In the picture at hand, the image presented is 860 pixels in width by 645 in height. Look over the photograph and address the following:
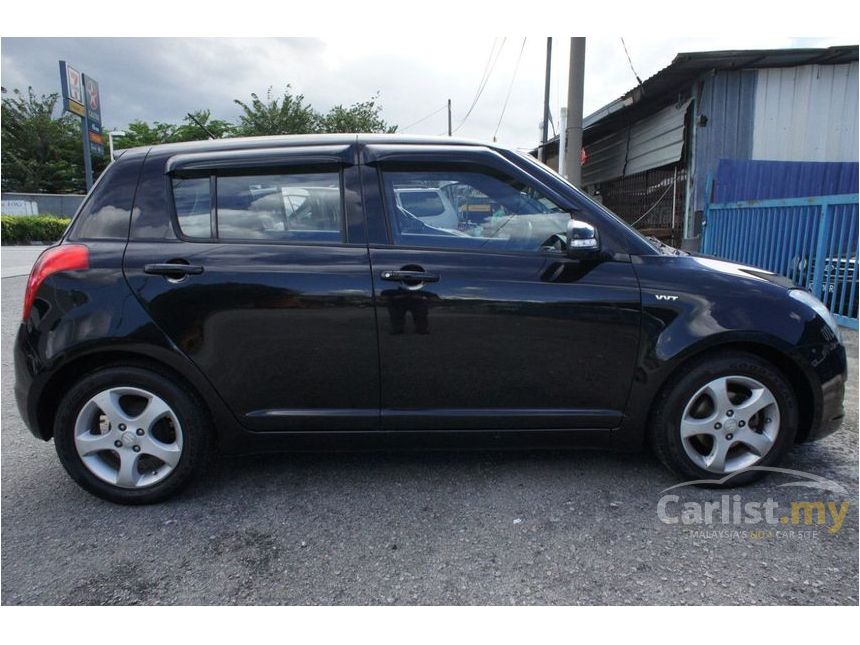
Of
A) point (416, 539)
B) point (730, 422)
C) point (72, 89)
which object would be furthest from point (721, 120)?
point (72, 89)

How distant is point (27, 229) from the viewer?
22656 millimetres

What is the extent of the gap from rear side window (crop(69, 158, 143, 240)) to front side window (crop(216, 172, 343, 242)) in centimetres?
44

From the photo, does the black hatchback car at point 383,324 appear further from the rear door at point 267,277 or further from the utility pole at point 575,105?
the utility pole at point 575,105

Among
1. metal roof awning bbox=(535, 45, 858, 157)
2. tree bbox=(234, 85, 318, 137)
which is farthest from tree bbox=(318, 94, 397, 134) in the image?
metal roof awning bbox=(535, 45, 858, 157)

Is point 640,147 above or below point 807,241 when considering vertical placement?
above

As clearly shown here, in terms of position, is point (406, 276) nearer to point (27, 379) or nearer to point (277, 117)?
point (27, 379)

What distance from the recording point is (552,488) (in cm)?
270

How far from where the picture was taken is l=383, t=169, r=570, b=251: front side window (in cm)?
260

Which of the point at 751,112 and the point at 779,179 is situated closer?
the point at 779,179

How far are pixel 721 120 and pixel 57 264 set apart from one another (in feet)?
31.3

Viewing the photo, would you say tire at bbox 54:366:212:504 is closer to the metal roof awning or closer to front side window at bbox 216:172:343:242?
front side window at bbox 216:172:343:242

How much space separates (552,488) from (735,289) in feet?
4.42

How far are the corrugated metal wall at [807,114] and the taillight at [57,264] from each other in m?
9.80

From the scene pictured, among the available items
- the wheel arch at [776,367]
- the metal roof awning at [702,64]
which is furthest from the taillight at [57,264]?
the metal roof awning at [702,64]
